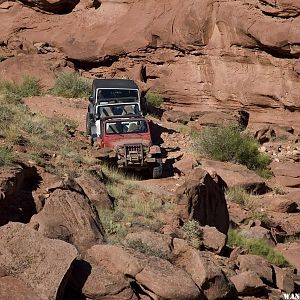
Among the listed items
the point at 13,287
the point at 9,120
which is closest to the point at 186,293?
the point at 13,287

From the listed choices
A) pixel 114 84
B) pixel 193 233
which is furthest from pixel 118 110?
pixel 193 233

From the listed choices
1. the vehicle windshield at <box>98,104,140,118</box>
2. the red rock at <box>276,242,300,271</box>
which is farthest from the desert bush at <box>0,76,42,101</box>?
the red rock at <box>276,242,300,271</box>

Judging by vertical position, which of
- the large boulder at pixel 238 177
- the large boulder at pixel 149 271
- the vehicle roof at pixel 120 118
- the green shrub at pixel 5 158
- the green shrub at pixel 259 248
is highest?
the large boulder at pixel 149 271

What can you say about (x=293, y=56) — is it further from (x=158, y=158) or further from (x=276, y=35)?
(x=158, y=158)

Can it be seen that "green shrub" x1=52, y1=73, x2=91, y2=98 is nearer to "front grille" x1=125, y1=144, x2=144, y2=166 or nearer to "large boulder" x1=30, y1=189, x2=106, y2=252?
"front grille" x1=125, y1=144, x2=144, y2=166

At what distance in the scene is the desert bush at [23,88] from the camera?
1124 inches

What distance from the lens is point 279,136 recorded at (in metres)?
Answer: 26.3

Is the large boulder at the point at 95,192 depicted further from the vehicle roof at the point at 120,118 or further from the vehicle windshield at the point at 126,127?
the vehicle roof at the point at 120,118

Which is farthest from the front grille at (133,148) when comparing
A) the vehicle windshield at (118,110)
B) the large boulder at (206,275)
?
the large boulder at (206,275)

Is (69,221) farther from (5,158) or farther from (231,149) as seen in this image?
(231,149)

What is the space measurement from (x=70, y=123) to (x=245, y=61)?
25.1ft

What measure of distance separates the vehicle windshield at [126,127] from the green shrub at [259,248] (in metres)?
7.43

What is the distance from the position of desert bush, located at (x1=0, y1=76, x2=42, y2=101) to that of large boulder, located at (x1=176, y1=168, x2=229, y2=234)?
15.5 meters

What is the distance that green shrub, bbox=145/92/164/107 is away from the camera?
1174 inches
